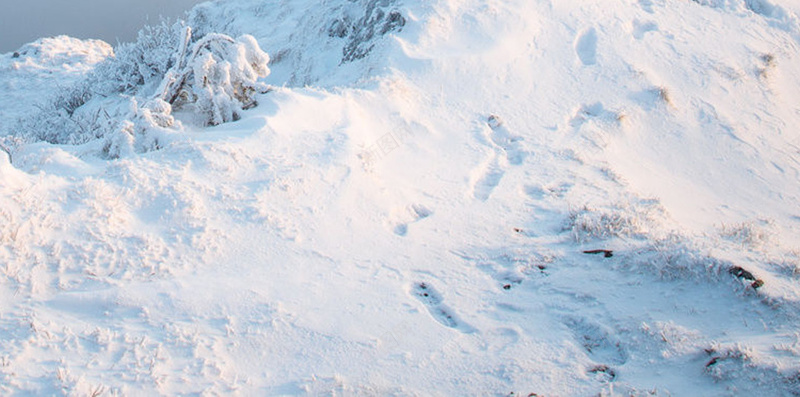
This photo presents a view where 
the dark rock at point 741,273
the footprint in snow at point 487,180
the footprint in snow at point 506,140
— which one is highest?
the dark rock at point 741,273

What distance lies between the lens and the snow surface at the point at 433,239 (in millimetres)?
3705

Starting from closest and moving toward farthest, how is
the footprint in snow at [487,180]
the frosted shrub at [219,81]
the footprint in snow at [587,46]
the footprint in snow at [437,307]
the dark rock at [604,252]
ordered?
the footprint in snow at [437,307], the dark rock at [604,252], the footprint in snow at [487,180], the frosted shrub at [219,81], the footprint in snow at [587,46]

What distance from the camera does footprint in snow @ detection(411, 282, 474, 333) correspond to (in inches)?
169

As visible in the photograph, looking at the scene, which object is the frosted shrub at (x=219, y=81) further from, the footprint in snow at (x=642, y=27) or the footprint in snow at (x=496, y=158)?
the footprint in snow at (x=642, y=27)

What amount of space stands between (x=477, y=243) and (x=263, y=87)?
3512 millimetres

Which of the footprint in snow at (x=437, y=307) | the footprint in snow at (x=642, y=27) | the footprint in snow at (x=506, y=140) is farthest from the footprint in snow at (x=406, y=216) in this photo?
the footprint in snow at (x=642, y=27)

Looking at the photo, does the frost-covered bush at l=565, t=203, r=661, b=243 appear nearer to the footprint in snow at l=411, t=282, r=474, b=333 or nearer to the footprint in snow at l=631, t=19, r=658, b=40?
the footprint in snow at l=411, t=282, r=474, b=333

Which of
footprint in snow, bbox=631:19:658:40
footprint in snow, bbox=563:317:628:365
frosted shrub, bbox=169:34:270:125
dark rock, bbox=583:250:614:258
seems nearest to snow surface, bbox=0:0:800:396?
footprint in snow, bbox=563:317:628:365

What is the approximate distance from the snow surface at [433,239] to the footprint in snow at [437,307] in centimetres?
2

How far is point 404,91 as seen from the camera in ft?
26.4

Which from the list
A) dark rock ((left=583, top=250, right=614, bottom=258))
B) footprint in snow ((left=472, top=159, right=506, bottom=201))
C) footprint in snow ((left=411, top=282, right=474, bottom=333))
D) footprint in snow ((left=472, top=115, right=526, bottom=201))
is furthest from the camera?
footprint in snow ((left=472, top=115, right=526, bottom=201))

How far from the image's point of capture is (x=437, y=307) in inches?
177

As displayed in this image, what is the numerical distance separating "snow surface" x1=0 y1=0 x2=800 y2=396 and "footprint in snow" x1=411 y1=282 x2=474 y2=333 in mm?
20

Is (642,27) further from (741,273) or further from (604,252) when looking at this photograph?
(741,273)
